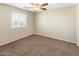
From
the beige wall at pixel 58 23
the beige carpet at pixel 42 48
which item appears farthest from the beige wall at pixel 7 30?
the beige wall at pixel 58 23

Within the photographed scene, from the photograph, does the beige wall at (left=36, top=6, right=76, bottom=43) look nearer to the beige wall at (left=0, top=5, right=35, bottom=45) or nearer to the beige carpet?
the beige carpet

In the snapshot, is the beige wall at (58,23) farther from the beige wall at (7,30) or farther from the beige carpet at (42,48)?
the beige wall at (7,30)

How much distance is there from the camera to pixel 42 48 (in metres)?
2.39

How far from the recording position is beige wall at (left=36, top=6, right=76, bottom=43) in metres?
2.07

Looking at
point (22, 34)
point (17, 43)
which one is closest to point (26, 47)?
point (17, 43)

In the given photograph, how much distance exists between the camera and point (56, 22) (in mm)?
2117

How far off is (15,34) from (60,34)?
155 centimetres

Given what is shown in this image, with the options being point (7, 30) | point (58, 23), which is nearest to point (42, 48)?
point (58, 23)

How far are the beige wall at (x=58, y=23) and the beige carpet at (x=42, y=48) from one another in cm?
15

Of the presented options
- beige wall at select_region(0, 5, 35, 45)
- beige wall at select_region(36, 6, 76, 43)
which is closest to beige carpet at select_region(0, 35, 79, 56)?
beige wall at select_region(36, 6, 76, 43)

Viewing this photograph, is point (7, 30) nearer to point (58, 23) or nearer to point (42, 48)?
point (42, 48)

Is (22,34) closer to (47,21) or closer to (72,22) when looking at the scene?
(47,21)

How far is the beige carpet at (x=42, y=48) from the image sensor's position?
6.91ft

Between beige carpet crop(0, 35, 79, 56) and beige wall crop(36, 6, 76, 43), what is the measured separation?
0.48 ft
